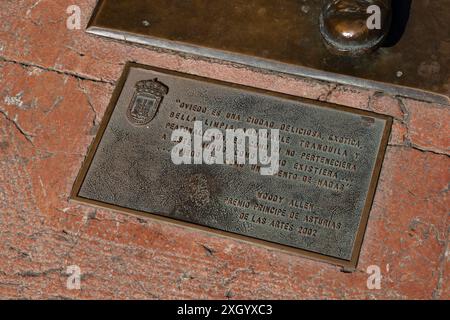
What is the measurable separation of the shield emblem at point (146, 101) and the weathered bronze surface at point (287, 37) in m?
0.28

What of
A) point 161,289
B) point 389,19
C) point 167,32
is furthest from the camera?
point 167,32

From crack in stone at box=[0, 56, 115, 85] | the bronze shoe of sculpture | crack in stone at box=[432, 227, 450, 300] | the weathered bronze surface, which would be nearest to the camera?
crack in stone at box=[432, 227, 450, 300]

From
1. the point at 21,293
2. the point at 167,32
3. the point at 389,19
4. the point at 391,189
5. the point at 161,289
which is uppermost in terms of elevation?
the point at 389,19

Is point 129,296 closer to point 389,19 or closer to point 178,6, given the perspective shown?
point 178,6

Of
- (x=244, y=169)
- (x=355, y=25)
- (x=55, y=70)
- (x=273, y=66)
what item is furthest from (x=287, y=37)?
(x=55, y=70)

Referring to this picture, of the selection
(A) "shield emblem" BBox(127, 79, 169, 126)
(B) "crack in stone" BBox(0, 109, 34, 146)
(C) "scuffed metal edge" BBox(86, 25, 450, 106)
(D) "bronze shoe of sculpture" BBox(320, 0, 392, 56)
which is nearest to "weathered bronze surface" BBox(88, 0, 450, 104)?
(C) "scuffed metal edge" BBox(86, 25, 450, 106)

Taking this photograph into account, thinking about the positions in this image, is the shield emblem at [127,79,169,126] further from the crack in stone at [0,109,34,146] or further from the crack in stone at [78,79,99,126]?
the crack in stone at [0,109,34,146]

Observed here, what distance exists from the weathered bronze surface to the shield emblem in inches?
10.9

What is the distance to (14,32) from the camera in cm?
361

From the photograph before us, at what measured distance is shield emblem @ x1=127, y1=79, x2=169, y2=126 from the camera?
3254 mm

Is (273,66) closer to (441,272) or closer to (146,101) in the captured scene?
(146,101)

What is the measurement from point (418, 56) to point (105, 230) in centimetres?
196

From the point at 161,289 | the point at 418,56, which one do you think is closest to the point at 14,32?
the point at 161,289

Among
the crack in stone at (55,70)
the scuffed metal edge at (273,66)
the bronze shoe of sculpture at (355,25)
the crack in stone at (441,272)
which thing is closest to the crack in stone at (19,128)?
the crack in stone at (55,70)
